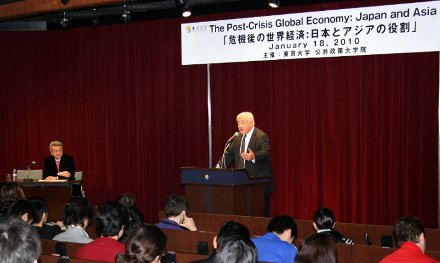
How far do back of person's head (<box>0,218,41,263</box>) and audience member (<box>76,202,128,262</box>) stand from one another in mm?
1735

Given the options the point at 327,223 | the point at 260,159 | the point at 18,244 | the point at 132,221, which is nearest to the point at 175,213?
the point at 132,221

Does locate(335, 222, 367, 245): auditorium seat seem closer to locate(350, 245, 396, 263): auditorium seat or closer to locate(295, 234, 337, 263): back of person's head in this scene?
locate(350, 245, 396, 263): auditorium seat

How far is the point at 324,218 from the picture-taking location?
4668 millimetres

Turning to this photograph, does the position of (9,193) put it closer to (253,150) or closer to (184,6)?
(253,150)

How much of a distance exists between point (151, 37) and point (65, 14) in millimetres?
1366

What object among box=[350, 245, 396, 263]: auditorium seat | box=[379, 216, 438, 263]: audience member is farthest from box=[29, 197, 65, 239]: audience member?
box=[379, 216, 438, 263]: audience member

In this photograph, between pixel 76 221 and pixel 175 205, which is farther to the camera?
pixel 175 205

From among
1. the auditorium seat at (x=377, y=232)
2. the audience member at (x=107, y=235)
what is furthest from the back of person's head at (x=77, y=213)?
the auditorium seat at (x=377, y=232)

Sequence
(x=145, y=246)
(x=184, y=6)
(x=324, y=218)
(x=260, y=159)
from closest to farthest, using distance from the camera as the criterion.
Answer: (x=145, y=246) < (x=324, y=218) < (x=260, y=159) < (x=184, y=6)

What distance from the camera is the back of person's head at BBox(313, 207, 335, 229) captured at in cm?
466

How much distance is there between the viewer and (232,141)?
790 centimetres

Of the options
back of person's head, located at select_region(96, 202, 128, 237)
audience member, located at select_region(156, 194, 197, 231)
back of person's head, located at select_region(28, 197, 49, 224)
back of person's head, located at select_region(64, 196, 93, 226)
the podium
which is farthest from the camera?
the podium

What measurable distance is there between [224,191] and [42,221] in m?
2.47

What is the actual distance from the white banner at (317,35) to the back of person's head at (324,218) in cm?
346
